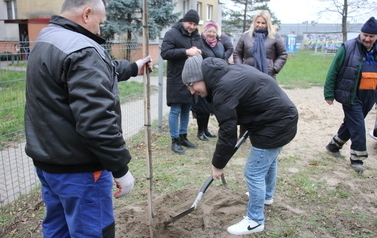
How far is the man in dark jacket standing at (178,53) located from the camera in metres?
4.73

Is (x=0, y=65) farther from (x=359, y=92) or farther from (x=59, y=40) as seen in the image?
(x=359, y=92)

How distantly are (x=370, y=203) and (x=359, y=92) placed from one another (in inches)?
56.4

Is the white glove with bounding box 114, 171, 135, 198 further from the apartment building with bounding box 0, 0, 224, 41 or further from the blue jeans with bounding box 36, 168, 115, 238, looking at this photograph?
the apartment building with bounding box 0, 0, 224, 41

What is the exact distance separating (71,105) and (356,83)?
12.2ft

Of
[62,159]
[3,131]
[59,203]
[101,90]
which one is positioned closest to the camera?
[101,90]

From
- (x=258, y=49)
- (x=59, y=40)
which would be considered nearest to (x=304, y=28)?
(x=258, y=49)

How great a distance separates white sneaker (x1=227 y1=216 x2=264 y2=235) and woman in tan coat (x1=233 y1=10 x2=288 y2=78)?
7.95ft

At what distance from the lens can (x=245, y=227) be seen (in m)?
3.03

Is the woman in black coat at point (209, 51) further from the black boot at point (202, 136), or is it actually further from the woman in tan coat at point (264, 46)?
the woman in tan coat at point (264, 46)

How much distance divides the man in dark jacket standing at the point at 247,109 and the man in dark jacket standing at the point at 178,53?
2070 millimetres

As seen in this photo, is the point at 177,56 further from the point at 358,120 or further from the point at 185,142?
the point at 358,120

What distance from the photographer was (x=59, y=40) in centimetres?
179

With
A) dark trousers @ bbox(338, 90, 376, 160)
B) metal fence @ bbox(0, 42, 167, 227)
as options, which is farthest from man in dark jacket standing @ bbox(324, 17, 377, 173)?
metal fence @ bbox(0, 42, 167, 227)

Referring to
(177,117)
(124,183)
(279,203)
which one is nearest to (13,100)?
(177,117)
